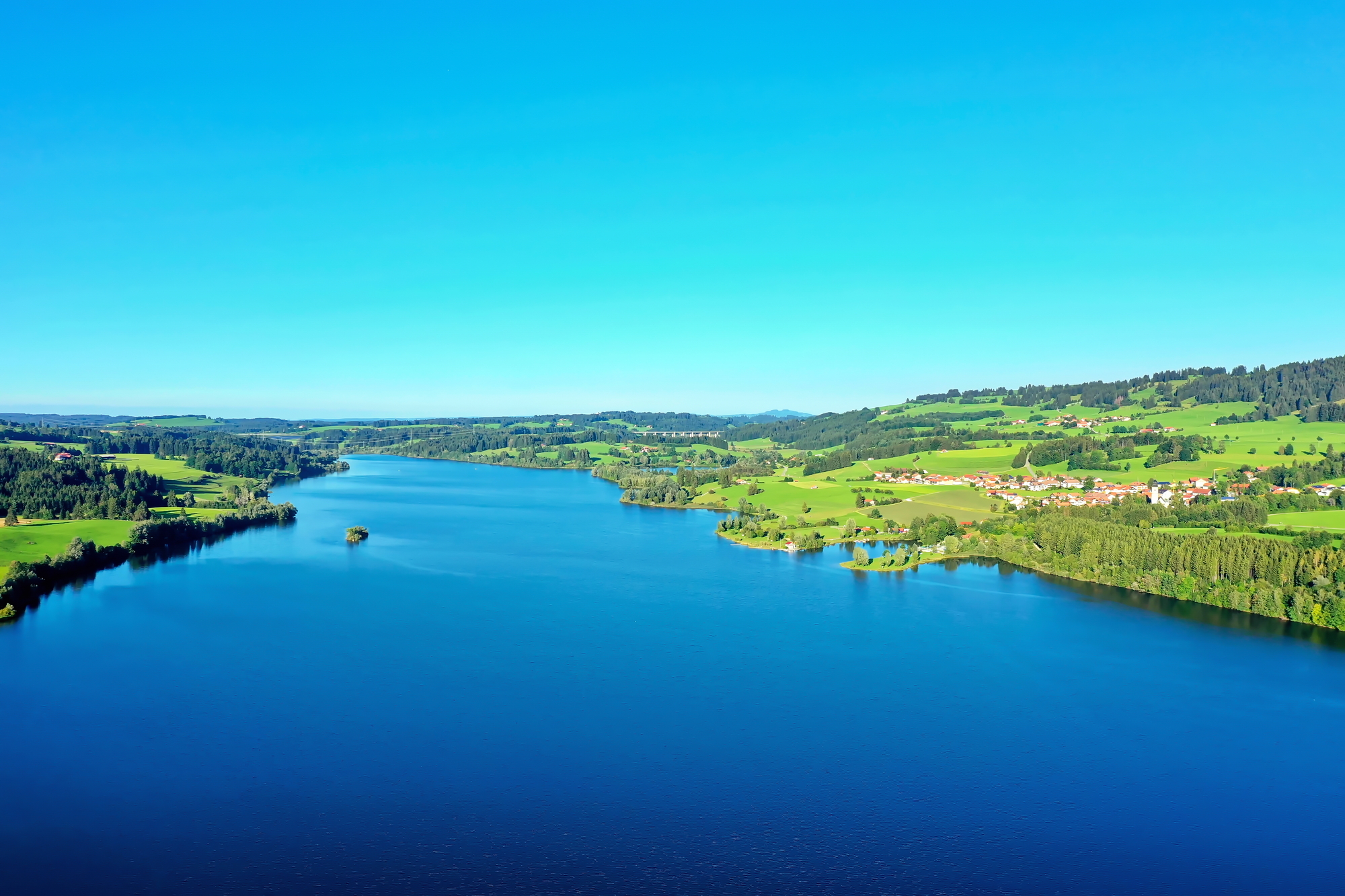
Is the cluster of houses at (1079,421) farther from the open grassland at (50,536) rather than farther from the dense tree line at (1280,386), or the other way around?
the open grassland at (50,536)

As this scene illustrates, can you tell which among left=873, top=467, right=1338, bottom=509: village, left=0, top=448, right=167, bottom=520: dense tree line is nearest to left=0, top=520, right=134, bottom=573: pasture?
left=0, top=448, right=167, bottom=520: dense tree line

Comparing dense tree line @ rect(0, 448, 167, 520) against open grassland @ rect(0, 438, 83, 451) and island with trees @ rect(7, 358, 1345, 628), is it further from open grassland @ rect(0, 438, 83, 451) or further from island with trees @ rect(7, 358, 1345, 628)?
open grassland @ rect(0, 438, 83, 451)

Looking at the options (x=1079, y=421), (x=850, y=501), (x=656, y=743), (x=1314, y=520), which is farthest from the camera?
(x=1079, y=421)

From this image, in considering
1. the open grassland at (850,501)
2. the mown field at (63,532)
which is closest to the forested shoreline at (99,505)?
the mown field at (63,532)

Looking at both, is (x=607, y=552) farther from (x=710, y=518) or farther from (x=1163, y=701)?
(x=1163, y=701)

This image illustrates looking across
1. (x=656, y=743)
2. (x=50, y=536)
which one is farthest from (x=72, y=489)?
(x=656, y=743)

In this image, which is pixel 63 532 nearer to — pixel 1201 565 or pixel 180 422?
pixel 1201 565

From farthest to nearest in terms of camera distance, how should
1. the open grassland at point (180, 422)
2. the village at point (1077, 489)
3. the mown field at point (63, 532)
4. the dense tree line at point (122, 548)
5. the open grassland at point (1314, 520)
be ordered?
the open grassland at point (180, 422), the village at point (1077, 489), the open grassland at point (1314, 520), the mown field at point (63, 532), the dense tree line at point (122, 548)
